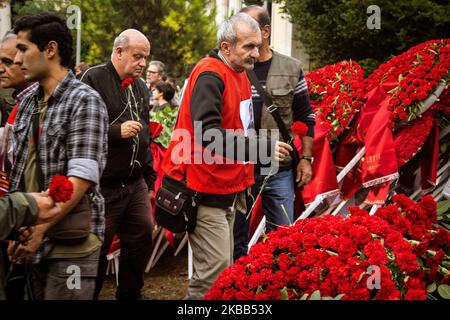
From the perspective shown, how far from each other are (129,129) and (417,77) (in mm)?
2431

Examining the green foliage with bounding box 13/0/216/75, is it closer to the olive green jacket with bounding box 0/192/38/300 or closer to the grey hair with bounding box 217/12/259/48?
the grey hair with bounding box 217/12/259/48

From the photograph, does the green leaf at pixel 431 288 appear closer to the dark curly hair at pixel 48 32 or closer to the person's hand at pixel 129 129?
the dark curly hair at pixel 48 32

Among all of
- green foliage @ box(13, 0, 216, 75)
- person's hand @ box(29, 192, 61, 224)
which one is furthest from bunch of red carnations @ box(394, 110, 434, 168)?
green foliage @ box(13, 0, 216, 75)

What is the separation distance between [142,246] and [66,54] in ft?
6.97

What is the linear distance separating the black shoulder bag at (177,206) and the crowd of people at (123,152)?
5cm

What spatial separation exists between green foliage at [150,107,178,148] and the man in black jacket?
148 centimetres

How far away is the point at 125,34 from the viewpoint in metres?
4.94

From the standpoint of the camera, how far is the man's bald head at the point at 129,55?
4812 millimetres

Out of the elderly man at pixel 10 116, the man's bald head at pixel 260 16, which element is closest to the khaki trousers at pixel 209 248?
the elderly man at pixel 10 116

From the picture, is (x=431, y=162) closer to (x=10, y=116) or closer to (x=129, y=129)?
(x=129, y=129)

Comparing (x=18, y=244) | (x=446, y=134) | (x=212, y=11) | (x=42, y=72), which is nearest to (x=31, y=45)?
(x=42, y=72)

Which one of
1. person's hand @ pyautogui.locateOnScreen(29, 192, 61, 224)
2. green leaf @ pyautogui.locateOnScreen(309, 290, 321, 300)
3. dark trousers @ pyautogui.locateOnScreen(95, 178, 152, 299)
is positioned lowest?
dark trousers @ pyautogui.locateOnScreen(95, 178, 152, 299)

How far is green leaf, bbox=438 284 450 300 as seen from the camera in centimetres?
281

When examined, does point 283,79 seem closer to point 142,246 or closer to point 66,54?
point 142,246
